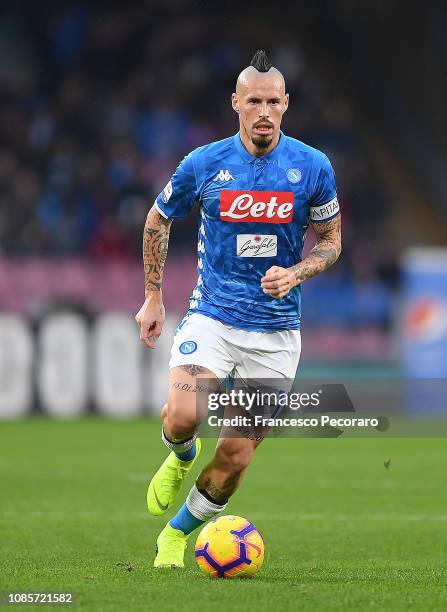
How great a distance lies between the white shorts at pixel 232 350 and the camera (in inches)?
237

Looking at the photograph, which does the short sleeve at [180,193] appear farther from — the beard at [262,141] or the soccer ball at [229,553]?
the soccer ball at [229,553]

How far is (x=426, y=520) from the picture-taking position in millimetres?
8281

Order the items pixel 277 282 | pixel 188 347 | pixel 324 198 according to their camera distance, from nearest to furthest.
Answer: pixel 277 282 < pixel 188 347 < pixel 324 198

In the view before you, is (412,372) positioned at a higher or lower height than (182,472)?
lower

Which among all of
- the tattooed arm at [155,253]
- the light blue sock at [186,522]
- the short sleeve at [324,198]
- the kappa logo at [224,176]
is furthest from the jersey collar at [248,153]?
the light blue sock at [186,522]

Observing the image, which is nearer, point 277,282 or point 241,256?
point 277,282

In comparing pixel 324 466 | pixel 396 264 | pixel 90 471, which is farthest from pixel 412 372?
pixel 90 471

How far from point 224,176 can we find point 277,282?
71 centimetres

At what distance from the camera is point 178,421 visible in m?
5.89

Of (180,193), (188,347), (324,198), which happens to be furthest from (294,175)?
(188,347)

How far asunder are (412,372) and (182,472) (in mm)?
9050

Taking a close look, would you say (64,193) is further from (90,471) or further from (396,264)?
(90,471)

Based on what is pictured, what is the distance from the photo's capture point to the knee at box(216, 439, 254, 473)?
5.99m

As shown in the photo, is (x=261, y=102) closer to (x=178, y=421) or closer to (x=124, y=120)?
(x=178, y=421)
